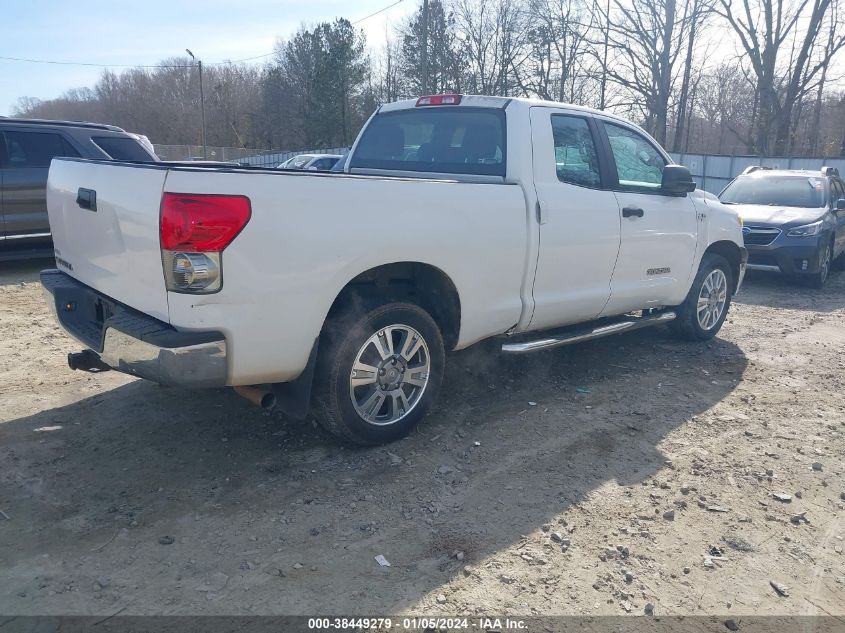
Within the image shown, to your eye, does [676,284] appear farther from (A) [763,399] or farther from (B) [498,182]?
(B) [498,182]

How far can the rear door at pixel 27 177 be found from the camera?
8422 millimetres

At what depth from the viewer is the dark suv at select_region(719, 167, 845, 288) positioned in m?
9.72

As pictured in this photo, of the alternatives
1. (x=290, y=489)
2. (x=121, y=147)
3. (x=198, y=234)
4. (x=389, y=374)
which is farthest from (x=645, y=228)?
(x=121, y=147)

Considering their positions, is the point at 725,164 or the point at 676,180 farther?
the point at 725,164

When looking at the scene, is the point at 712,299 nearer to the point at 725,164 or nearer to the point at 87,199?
the point at 87,199

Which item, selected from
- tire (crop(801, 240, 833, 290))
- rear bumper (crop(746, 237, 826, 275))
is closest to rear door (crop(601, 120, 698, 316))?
rear bumper (crop(746, 237, 826, 275))

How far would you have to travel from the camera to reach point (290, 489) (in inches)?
138

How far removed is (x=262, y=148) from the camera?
2468 inches

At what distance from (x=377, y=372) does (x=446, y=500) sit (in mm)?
836

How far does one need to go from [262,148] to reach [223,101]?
9.23 metres

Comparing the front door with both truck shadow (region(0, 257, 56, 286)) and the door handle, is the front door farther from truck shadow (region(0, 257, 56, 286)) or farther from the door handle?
truck shadow (region(0, 257, 56, 286))

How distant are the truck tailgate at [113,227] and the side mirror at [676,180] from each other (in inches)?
155

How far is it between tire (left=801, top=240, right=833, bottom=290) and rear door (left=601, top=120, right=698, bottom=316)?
17.4 feet

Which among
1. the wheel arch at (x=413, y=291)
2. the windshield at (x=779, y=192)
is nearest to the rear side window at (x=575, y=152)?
the wheel arch at (x=413, y=291)
